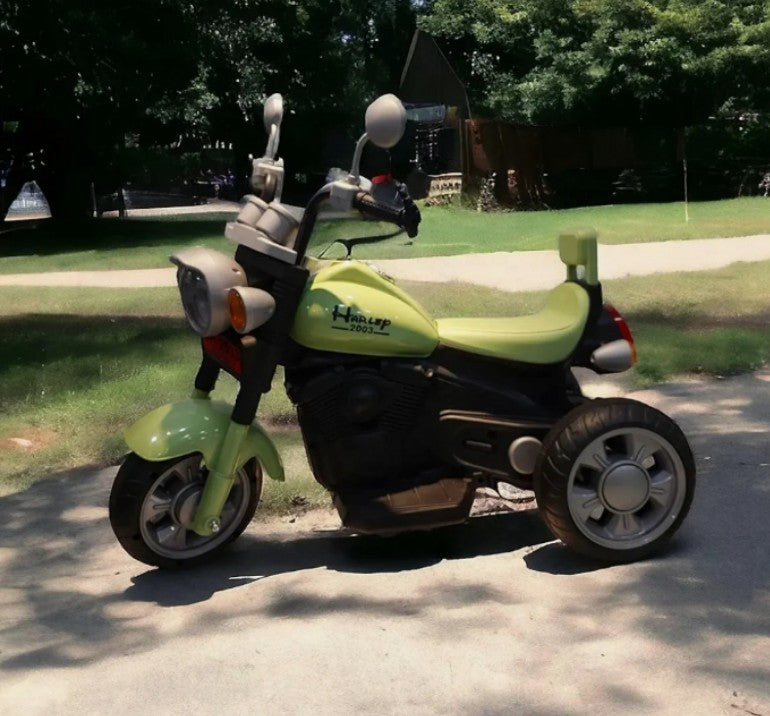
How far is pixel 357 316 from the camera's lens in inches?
155

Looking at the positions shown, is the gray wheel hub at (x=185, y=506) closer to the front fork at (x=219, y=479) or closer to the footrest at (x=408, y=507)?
the front fork at (x=219, y=479)

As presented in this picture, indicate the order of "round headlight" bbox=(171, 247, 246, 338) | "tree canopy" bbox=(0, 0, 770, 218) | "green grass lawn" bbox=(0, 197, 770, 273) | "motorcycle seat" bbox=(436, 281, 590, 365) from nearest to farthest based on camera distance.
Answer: "round headlight" bbox=(171, 247, 246, 338) < "motorcycle seat" bbox=(436, 281, 590, 365) < "green grass lawn" bbox=(0, 197, 770, 273) < "tree canopy" bbox=(0, 0, 770, 218)

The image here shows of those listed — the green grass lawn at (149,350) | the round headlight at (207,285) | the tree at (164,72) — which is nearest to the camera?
the round headlight at (207,285)

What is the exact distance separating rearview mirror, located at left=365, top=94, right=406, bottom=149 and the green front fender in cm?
117

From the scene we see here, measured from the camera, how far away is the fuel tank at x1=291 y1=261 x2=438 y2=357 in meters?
3.92

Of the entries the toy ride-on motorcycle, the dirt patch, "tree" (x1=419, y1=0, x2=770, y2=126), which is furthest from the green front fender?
"tree" (x1=419, y1=0, x2=770, y2=126)

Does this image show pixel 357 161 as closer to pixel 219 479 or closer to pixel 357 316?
pixel 357 316

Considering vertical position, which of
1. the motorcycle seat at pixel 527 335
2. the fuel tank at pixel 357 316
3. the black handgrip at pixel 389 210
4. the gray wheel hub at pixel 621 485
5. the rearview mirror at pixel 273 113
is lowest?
the gray wheel hub at pixel 621 485

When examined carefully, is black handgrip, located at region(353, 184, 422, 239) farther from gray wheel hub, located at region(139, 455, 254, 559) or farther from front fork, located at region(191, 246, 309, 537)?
gray wheel hub, located at region(139, 455, 254, 559)

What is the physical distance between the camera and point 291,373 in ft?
13.4

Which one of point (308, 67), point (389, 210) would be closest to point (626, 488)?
point (389, 210)

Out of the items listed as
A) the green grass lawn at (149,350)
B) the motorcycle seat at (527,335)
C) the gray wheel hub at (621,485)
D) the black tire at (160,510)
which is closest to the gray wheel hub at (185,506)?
the black tire at (160,510)

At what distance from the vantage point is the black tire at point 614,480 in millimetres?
3896

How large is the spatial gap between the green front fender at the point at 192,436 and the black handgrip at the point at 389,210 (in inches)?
36.2
